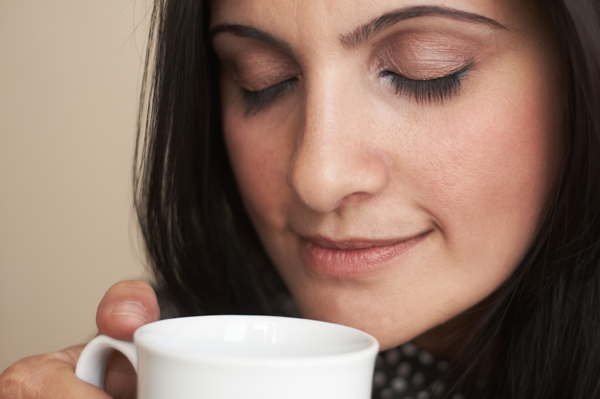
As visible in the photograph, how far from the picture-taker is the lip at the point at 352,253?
31.9 inches

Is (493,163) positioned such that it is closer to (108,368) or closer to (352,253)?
(352,253)

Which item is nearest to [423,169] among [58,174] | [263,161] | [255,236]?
[263,161]

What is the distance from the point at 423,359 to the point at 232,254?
0.49 meters

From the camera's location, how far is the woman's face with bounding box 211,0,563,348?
737mm

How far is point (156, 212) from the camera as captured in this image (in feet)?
3.72

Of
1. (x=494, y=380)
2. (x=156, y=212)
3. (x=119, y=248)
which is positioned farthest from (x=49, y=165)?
(x=494, y=380)

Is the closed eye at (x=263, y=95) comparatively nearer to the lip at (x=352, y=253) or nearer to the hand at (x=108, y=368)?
the lip at (x=352, y=253)

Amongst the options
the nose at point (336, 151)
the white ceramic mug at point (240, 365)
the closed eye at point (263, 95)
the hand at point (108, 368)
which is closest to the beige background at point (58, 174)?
the closed eye at point (263, 95)

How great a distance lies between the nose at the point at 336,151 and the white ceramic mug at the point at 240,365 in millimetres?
214

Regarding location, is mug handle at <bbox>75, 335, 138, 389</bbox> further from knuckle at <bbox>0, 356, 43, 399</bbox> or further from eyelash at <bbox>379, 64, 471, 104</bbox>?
eyelash at <bbox>379, 64, 471, 104</bbox>

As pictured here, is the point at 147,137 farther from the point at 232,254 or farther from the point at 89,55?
the point at 89,55

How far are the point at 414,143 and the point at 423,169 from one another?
0.13 feet

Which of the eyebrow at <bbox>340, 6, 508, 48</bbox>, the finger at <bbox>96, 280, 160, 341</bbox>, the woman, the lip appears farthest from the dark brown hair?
the finger at <bbox>96, 280, 160, 341</bbox>

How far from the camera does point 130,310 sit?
2.23 ft
